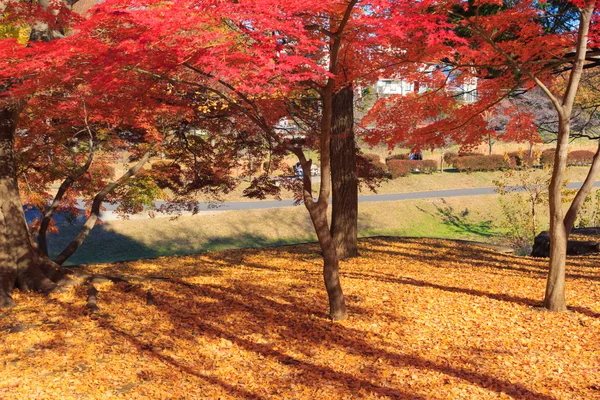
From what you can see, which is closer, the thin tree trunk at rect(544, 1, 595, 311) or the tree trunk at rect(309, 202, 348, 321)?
the tree trunk at rect(309, 202, 348, 321)

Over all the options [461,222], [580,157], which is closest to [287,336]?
[461,222]

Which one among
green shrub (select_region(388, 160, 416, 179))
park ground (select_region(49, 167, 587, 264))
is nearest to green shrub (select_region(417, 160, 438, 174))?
green shrub (select_region(388, 160, 416, 179))

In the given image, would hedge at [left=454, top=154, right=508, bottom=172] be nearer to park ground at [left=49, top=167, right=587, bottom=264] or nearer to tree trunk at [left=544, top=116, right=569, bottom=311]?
park ground at [left=49, top=167, right=587, bottom=264]

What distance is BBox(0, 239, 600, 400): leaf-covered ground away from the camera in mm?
6017

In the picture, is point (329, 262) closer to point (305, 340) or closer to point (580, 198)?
point (305, 340)

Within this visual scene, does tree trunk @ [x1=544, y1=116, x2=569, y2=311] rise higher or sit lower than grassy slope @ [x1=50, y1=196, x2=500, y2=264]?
higher

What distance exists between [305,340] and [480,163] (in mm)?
32196

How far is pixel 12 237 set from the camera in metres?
9.07

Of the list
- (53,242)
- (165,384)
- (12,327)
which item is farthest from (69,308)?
(53,242)

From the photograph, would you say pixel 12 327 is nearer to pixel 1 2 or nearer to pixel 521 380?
pixel 1 2

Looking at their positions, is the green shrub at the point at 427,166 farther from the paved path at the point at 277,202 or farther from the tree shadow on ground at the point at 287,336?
the tree shadow on ground at the point at 287,336

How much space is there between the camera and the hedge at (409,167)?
34500 mm

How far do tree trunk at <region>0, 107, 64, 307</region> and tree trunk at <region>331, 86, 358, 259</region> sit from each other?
609 centimetres

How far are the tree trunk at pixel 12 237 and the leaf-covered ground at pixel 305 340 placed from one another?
1.31 ft
